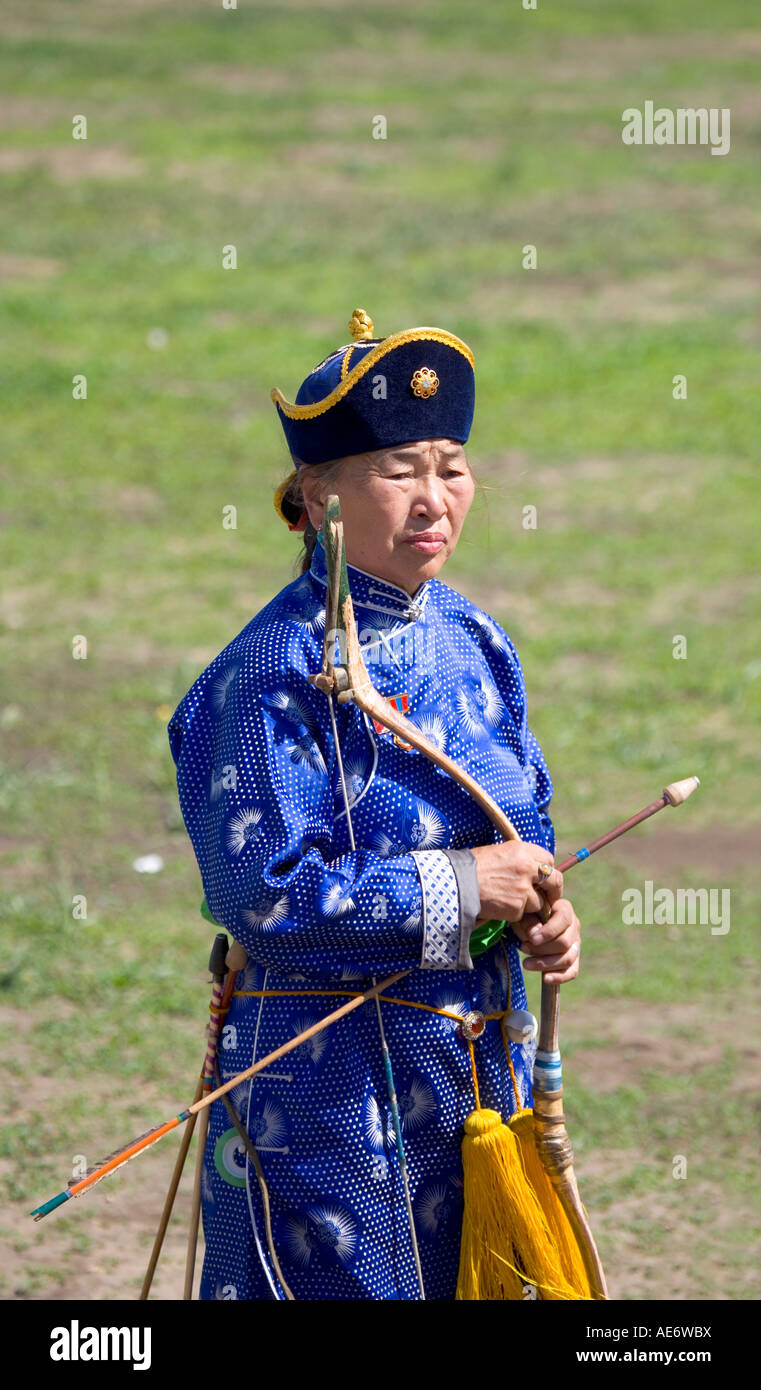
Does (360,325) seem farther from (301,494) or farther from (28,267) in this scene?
(28,267)

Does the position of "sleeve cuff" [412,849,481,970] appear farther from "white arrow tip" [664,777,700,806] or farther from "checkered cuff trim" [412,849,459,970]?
"white arrow tip" [664,777,700,806]

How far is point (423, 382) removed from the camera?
2.48 m

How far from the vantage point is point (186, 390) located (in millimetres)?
10961

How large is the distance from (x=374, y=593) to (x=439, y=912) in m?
0.48

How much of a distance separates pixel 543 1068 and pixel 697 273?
11.8 metres

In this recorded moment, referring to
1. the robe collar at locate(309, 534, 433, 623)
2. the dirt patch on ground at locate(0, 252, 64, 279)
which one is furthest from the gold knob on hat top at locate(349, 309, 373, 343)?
the dirt patch on ground at locate(0, 252, 64, 279)

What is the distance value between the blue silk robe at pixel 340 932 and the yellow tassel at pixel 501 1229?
0.07 m

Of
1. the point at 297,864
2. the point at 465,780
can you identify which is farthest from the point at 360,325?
the point at 297,864

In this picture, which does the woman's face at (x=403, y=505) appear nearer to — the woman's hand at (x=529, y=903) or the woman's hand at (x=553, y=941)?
the woman's hand at (x=529, y=903)

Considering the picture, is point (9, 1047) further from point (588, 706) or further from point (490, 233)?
point (490, 233)

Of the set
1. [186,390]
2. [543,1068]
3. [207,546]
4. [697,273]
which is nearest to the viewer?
[543,1068]

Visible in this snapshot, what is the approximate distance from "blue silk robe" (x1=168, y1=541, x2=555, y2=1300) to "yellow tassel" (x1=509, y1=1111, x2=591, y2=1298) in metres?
0.09

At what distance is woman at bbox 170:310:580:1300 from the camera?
2406mm
